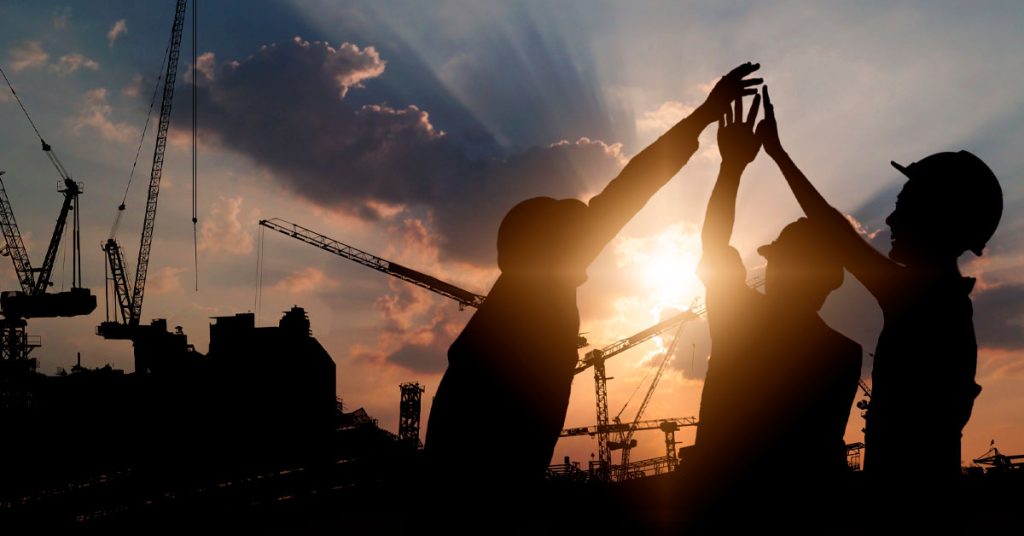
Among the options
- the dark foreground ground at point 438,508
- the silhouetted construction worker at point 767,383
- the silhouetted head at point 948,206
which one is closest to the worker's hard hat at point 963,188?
the silhouetted head at point 948,206

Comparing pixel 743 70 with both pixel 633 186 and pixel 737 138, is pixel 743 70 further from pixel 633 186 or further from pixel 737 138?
pixel 633 186

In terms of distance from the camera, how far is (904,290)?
13.7ft

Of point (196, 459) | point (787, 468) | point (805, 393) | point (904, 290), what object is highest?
point (904, 290)

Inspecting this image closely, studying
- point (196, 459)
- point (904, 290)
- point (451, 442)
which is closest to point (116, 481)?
point (451, 442)

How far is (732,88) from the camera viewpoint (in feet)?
14.1

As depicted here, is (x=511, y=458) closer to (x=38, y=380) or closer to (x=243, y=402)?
(x=243, y=402)

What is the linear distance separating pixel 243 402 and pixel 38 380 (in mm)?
31268

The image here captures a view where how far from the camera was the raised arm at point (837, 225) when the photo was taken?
4.23m

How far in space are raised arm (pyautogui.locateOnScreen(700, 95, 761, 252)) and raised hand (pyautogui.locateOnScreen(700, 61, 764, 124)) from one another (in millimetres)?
78

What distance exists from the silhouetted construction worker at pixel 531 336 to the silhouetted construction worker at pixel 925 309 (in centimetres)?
178

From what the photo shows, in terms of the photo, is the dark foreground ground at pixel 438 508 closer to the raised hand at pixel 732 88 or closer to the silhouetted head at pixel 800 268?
the silhouetted head at pixel 800 268

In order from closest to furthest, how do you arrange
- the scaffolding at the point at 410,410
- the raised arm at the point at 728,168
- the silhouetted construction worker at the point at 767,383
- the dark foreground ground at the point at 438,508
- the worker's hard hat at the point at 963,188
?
the dark foreground ground at the point at 438,508 → the silhouetted construction worker at the point at 767,383 → the raised arm at the point at 728,168 → the worker's hard hat at the point at 963,188 → the scaffolding at the point at 410,410

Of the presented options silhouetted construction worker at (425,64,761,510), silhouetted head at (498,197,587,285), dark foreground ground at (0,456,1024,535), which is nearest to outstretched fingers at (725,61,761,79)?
silhouetted construction worker at (425,64,761,510)

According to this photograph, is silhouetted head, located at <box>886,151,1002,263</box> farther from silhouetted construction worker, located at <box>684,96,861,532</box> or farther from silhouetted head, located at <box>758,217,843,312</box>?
silhouetted construction worker, located at <box>684,96,861,532</box>
